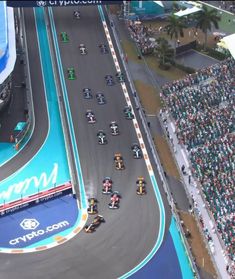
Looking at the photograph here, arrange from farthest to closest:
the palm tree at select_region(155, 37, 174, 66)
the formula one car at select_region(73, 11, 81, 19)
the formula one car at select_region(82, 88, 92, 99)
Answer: the formula one car at select_region(73, 11, 81, 19), the palm tree at select_region(155, 37, 174, 66), the formula one car at select_region(82, 88, 92, 99)

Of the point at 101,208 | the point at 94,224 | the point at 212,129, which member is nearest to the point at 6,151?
the point at 101,208

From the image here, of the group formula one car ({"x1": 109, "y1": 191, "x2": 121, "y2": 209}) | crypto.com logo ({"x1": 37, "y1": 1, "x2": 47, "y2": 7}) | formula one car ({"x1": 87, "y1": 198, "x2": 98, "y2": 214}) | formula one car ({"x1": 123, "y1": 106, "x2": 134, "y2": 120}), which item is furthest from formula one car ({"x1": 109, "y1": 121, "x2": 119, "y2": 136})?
crypto.com logo ({"x1": 37, "y1": 1, "x2": 47, "y2": 7})

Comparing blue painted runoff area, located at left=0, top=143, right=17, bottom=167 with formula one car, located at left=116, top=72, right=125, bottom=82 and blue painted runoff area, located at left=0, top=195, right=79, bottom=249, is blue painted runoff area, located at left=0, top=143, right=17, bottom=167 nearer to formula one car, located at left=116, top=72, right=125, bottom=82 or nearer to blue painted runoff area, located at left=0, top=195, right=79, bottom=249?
blue painted runoff area, located at left=0, top=195, right=79, bottom=249

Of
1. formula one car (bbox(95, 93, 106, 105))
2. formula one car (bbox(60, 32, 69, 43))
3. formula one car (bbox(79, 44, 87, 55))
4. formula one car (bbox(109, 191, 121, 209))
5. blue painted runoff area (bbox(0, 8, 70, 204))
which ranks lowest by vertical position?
blue painted runoff area (bbox(0, 8, 70, 204))

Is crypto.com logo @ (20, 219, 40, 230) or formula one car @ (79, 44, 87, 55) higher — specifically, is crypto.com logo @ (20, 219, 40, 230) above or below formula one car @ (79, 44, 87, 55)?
below

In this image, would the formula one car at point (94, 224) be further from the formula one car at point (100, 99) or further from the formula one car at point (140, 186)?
the formula one car at point (100, 99)

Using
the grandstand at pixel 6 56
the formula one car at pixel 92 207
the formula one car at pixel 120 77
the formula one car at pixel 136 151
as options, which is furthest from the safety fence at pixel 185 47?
the formula one car at pixel 92 207

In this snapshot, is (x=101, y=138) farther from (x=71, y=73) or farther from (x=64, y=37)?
(x=64, y=37)
